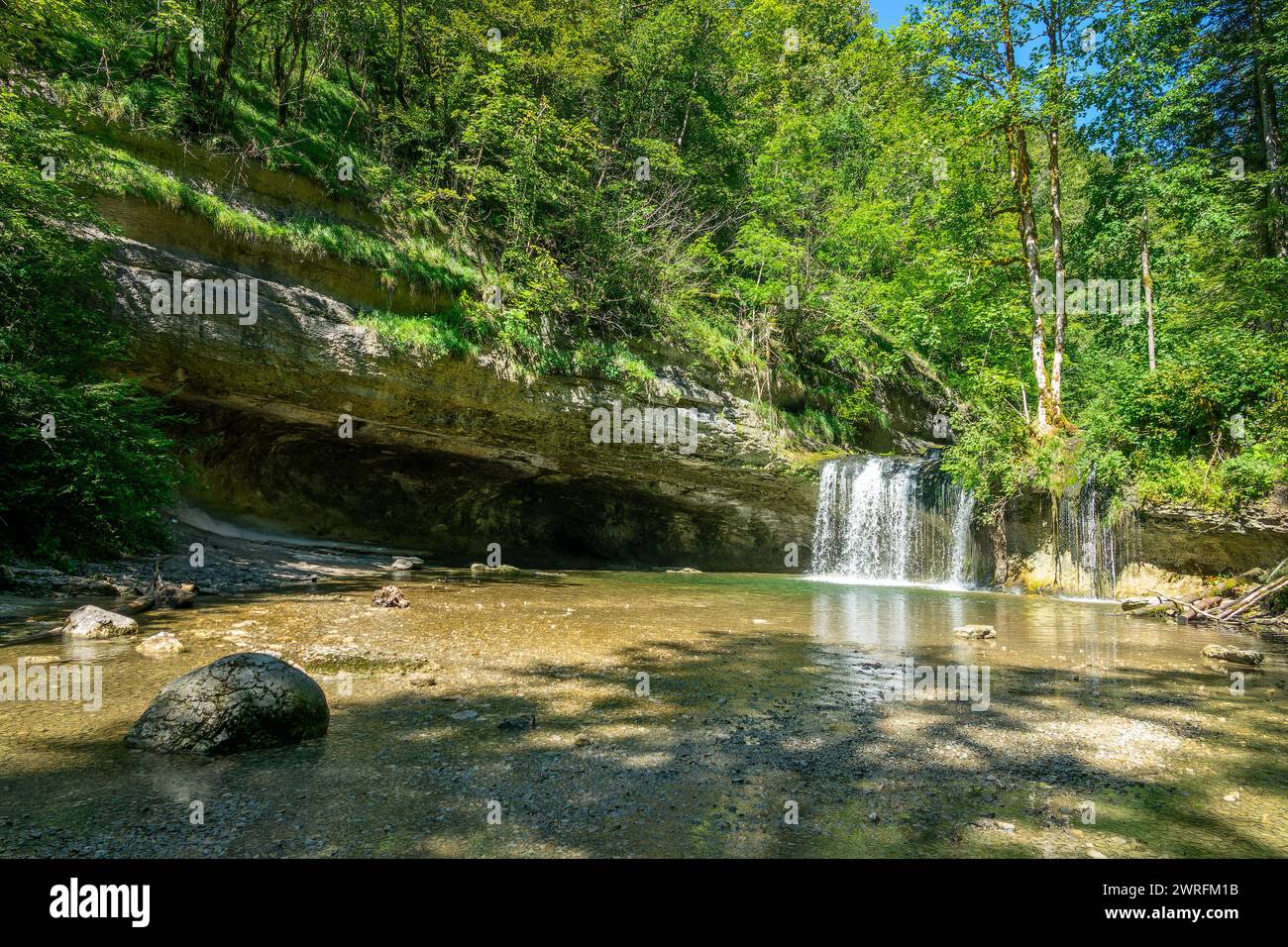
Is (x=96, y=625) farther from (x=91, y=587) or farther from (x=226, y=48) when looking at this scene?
(x=226, y=48)

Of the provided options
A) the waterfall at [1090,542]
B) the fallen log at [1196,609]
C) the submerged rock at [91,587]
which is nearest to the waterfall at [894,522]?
the waterfall at [1090,542]

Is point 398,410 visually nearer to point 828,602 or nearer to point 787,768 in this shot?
point 828,602

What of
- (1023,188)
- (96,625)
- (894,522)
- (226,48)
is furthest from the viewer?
(894,522)

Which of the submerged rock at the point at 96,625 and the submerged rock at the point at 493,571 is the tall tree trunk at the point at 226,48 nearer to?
the submerged rock at the point at 493,571

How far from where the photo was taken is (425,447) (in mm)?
15438

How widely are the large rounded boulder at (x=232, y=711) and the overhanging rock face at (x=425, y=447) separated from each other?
9.82 metres

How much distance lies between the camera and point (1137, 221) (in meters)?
15.4

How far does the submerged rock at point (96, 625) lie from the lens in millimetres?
5475

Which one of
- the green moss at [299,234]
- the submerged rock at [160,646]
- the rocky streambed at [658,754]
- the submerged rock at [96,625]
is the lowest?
the rocky streambed at [658,754]

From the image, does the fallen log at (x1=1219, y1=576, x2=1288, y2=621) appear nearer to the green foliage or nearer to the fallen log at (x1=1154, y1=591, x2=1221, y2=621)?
the fallen log at (x1=1154, y1=591, x2=1221, y2=621)

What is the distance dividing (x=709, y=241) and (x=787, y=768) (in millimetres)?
20027

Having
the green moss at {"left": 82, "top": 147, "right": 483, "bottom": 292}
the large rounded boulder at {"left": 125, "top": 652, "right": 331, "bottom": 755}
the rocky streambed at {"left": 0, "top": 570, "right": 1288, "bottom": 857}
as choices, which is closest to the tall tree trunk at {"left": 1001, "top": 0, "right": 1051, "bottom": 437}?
the rocky streambed at {"left": 0, "top": 570, "right": 1288, "bottom": 857}

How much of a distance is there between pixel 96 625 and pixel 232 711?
12.2ft

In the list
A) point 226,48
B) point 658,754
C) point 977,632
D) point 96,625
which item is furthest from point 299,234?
point 977,632
